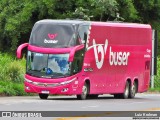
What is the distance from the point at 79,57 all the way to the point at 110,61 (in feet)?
11.0

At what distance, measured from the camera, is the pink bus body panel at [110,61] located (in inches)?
1278

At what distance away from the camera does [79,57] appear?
3291cm

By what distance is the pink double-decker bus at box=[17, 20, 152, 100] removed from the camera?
106 ft

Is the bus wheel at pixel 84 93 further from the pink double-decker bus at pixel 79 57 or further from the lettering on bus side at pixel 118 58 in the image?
the lettering on bus side at pixel 118 58

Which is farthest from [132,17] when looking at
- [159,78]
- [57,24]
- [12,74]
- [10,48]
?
[57,24]

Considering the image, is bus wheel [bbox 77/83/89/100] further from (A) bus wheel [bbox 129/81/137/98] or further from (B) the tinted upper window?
(A) bus wheel [bbox 129/81/137/98]

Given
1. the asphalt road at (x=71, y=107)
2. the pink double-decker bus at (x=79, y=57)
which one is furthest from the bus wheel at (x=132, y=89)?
the asphalt road at (x=71, y=107)

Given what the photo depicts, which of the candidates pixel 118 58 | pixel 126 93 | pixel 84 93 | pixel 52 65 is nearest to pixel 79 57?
pixel 52 65

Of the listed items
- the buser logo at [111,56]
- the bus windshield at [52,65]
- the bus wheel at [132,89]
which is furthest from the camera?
the bus wheel at [132,89]

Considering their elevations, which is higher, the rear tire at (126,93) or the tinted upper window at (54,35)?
the tinted upper window at (54,35)

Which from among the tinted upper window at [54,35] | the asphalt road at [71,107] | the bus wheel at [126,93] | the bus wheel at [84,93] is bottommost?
the bus wheel at [126,93]

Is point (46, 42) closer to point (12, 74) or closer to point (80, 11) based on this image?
point (12, 74)

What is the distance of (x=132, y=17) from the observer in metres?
52.5

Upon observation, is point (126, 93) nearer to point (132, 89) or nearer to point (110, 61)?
point (132, 89)
